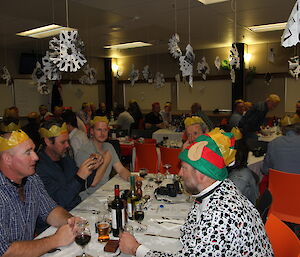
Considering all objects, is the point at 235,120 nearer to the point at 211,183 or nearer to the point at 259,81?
the point at 259,81

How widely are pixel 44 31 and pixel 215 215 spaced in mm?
7002

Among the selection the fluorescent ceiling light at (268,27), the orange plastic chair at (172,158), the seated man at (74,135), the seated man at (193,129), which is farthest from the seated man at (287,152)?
the fluorescent ceiling light at (268,27)

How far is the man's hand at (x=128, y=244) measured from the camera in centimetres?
183

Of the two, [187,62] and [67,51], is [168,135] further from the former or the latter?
[67,51]

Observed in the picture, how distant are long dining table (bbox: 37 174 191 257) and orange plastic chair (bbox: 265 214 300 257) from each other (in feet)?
1.98

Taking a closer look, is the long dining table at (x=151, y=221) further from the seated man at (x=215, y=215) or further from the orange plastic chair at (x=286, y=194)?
the orange plastic chair at (x=286, y=194)

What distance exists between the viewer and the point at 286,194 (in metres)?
3.01

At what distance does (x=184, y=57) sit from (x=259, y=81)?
8.01 meters

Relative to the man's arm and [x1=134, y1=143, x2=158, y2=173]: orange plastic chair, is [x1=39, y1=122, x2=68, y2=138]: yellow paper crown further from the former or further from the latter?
[x1=134, y1=143, x2=158, y2=173]: orange plastic chair

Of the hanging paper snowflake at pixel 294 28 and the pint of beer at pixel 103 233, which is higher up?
the hanging paper snowflake at pixel 294 28

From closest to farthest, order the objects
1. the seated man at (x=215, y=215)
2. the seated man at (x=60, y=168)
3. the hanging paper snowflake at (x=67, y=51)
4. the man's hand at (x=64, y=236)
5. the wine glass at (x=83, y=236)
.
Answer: the seated man at (x=215, y=215), the wine glass at (x=83, y=236), the man's hand at (x=64, y=236), the seated man at (x=60, y=168), the hanging paper snowflake at (x=67, y=51)

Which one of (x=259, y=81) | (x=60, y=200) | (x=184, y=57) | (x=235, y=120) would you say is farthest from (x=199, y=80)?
(x=60, y=200)

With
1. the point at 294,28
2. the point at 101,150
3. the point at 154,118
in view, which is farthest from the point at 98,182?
the point at 154,118

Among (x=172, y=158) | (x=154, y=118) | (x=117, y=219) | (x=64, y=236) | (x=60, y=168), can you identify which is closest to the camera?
(x=64, y=236)
